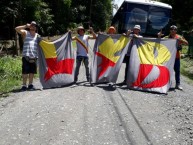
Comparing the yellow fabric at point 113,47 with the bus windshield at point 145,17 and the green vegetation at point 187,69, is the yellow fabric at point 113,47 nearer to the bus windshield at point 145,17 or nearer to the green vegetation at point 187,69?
the green vegetation at point 187,69

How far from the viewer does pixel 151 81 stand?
35.2 ft

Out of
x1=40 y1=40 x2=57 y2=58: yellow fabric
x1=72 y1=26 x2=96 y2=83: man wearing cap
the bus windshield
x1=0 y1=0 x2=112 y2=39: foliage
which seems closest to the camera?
x1=40 y1=40 x2=57 y2=58: yellow fabric

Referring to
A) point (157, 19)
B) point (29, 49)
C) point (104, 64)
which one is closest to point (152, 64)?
point (104, 64)

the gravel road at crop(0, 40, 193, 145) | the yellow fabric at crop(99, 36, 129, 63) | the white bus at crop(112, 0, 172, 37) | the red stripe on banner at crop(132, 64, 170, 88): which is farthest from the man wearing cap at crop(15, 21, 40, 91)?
the white bus at crop(112, 0, 172, 37)

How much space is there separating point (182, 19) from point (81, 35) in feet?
128

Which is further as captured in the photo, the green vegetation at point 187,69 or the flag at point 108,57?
the green vegetation at point 187,69

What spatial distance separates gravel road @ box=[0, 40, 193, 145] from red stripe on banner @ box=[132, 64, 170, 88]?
40cm

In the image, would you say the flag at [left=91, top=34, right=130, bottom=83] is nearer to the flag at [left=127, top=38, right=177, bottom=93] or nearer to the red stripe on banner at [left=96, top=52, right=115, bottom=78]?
the red stripe on banner at [left=96, top=52, right=115, bottom=78]

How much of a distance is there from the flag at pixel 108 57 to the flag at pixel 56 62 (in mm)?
778

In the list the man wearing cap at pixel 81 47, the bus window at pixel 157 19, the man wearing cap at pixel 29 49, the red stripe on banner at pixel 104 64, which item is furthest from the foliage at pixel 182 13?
the man wearing cap at pixel 29 49

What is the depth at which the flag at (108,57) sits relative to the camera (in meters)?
11.0

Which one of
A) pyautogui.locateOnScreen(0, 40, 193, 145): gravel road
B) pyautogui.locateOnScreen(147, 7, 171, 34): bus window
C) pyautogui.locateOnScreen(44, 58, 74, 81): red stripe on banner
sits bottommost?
pyautogui.locateOnScreen(0, 40, 193, 145): gravel road

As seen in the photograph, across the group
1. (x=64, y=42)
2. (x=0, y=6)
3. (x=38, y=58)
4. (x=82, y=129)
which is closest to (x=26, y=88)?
(x=38, y=58)

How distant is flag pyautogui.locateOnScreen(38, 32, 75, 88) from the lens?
1064 cm
